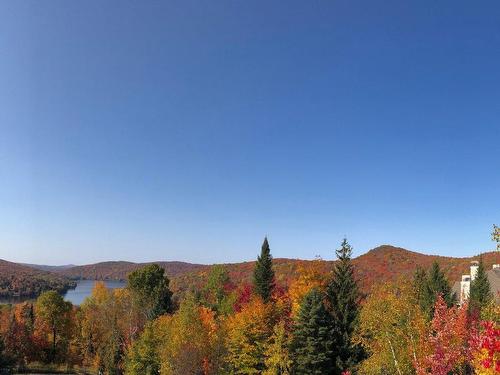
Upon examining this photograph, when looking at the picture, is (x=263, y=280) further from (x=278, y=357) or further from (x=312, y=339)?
(x=278, y=357)

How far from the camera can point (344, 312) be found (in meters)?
35.5

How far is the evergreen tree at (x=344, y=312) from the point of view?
1309 inches

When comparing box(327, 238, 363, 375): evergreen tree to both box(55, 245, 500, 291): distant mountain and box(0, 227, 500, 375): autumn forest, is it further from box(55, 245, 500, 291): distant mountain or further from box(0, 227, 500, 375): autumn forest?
box(55, 245, 500, 291): distant mountain

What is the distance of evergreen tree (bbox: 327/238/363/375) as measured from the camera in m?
33.2

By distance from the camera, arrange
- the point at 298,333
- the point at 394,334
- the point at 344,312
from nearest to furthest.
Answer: the point at 394,334 < the point at 298,333 < the point at 344,312

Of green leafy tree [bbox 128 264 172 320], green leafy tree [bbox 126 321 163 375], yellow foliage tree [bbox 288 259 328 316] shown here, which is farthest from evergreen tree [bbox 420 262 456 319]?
green leafy tree [bbox 128 264 172 320]

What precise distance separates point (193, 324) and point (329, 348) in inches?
484

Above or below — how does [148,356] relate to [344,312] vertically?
below

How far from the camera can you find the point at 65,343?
232 feet

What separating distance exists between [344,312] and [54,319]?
58074mm

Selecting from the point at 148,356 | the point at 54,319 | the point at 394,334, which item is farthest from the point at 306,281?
the point at 54,319

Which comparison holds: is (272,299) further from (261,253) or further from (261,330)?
(261,330)

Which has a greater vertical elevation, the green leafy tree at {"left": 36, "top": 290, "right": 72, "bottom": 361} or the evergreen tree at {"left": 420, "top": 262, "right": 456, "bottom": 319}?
the evergreen tree at {"left": 420, "top": 262, "right": 456, "bottom": 319}

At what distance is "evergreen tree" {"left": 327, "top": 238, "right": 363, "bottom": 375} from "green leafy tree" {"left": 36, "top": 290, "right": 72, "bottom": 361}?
183 ft
